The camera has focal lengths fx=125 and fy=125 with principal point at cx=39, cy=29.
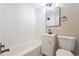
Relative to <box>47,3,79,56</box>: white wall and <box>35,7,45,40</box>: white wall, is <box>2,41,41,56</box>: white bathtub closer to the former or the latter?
<box>35,7,45,40</box>: white wall

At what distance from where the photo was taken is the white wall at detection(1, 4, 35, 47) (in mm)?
1395

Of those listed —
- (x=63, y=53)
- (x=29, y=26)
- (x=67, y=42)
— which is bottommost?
(x=63, y=53)

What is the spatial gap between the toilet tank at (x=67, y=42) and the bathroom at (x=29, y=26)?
0.11 ft

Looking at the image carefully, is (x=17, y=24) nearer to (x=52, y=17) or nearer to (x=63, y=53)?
(x=52, y=17)

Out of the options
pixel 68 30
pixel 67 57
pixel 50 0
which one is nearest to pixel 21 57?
pixel 67 57

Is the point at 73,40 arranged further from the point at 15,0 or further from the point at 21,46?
the point at 15,0

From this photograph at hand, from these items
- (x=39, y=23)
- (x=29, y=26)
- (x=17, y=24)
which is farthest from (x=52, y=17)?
(x=17, y=24)

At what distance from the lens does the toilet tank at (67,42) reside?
136 cm

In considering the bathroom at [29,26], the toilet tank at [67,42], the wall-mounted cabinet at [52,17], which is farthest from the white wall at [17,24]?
the toilet tank at [67,42]

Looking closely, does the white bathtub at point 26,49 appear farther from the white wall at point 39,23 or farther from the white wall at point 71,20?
the white wall at point 71,20

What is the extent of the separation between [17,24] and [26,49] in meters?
0.30

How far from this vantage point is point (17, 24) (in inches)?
56.0

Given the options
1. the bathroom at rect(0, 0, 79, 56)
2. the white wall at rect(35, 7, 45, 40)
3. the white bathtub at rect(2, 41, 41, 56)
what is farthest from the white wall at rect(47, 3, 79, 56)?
the white bathtub at rect(2, 41, 41, 56)

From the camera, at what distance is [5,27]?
1.40 m
